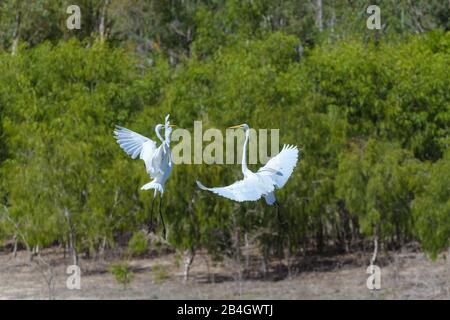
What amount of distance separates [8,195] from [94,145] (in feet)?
8.34

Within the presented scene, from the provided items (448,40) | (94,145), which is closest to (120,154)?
(94,145)

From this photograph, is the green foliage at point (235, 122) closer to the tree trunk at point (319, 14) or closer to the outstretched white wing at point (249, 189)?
the outstretched white wing at point (249, 189)

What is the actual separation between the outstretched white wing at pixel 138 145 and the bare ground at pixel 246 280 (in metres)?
7.76

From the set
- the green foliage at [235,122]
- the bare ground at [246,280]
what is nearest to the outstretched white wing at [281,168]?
the bare ground at [246,280]

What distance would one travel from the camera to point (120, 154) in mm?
24422

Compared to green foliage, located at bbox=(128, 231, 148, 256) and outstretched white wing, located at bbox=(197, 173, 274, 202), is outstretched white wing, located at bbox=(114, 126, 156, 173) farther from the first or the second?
green foliage, located at bbox=(128, 231, 148, 256)

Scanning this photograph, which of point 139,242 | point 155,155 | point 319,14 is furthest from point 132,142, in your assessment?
point 319,14

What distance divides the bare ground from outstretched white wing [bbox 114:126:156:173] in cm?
776

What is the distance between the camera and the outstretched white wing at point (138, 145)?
567 inches

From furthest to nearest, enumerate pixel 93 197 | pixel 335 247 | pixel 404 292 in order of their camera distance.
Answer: pixel 335 247, pixel 93 197, pixel 404 292

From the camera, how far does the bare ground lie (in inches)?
884

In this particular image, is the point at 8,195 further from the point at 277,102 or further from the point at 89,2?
the point at 89,2

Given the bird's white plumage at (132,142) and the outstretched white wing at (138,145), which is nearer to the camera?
the outstretched white wing at (138,145)
